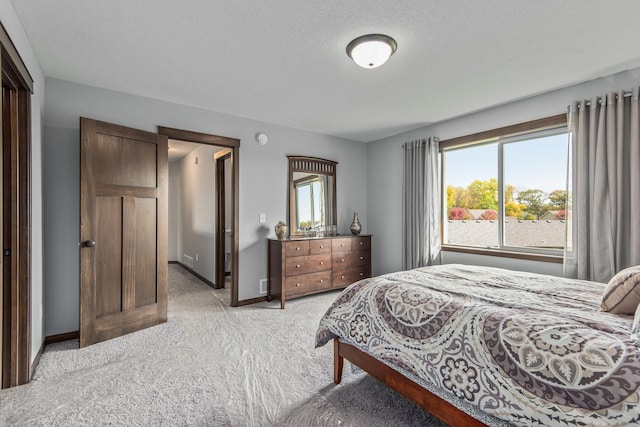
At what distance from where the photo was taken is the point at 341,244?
4.29 meters

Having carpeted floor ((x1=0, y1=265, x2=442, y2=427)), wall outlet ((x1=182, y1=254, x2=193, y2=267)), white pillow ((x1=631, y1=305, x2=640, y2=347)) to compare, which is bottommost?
carpeted floor ((x1=0, y1=265, x2=442, y2=427))

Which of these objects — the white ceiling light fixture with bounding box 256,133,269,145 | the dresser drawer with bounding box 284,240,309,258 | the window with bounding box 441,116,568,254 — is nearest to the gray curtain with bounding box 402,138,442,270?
the window with bounding box 441,116,568,254

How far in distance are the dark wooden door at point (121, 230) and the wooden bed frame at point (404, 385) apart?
2.18 meters

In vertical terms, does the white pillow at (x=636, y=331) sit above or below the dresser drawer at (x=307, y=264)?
above

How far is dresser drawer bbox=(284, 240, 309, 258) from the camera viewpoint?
147 inches

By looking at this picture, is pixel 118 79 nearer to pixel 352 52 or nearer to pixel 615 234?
pixel 352 52

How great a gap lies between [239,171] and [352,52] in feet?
7.21

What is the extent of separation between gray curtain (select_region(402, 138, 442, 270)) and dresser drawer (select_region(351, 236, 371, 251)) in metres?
0.56

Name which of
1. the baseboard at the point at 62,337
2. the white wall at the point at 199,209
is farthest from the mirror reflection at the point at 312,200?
the baseboard at the point at 62,337

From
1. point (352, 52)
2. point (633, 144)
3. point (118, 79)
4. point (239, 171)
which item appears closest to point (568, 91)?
point (633, 144)

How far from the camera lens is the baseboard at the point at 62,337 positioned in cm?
264

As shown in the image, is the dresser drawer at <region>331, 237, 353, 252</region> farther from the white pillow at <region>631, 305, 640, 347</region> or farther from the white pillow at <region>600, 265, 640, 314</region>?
the white pillow at <region>631, 305, 640, 347</region>

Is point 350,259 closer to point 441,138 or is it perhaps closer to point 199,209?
point 441,138

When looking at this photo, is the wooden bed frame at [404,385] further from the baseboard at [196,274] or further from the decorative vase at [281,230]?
the baseboard at [196,274]
